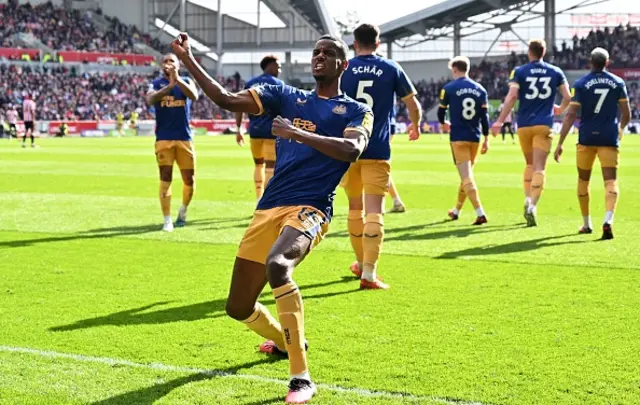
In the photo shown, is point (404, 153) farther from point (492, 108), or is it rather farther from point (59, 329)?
point (492, 108)

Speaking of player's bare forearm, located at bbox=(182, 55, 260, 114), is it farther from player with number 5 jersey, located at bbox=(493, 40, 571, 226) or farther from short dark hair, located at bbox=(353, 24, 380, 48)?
player with number 5 jersey, located at bbox=(493, 40, 571, 226)

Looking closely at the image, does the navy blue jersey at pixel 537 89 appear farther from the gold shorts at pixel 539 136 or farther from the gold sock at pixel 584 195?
the gold sock at pixel 584 195

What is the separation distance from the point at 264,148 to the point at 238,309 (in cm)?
872

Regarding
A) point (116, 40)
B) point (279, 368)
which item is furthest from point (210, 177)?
point (116, 40)

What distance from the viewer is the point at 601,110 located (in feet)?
37.9

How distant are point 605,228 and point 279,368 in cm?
707

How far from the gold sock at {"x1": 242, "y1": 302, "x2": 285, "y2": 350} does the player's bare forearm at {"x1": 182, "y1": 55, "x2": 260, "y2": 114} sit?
1.25 meters

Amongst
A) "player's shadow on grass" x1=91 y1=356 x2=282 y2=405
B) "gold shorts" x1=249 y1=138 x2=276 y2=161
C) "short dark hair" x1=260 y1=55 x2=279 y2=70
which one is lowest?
"player's shadow on grass" x1=91 y1=356 x2=282 y2=405

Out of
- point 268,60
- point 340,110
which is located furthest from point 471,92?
point 340,110

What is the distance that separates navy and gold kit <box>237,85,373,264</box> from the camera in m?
5.33

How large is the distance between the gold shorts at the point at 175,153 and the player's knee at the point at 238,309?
7246mm

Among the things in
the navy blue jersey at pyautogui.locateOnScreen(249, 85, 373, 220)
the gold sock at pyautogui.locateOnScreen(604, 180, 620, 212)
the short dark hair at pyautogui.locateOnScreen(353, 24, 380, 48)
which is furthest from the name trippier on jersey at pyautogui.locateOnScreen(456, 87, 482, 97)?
the navy blue jersey at pyautogui.locateOnScreen(249, 85, 373, 220)

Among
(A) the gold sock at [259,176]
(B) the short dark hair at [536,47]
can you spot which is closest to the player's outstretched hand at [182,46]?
(B) the short dark hair at [536,47]

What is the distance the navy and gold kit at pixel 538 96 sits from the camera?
1295 centimetres
